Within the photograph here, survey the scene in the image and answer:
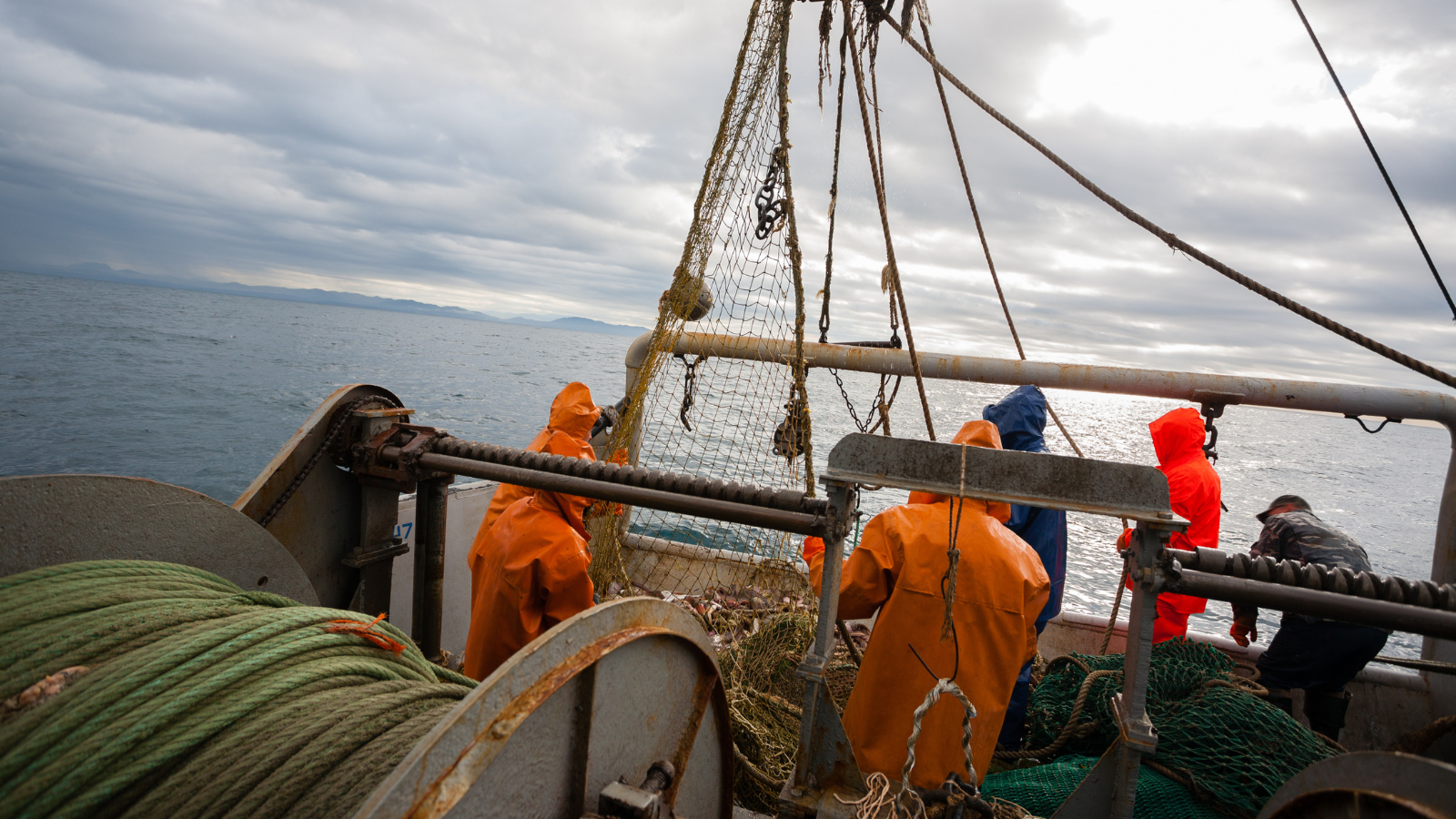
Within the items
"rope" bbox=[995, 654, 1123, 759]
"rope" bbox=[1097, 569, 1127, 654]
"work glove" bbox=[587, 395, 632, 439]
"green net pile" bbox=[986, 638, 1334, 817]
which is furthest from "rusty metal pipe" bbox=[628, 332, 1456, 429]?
"rope" bbox=[995, 654, 1123, 759]

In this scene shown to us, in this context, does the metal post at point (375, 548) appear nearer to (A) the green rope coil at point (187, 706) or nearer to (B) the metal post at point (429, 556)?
(B) the metal post at point (429, 556)

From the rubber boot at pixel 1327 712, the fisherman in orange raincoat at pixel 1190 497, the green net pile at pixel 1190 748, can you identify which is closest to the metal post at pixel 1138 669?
the green net pile at pixel 1190 748

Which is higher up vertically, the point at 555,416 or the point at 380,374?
Answer: the point at 555,416

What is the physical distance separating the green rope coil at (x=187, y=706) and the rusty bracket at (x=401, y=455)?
98cm

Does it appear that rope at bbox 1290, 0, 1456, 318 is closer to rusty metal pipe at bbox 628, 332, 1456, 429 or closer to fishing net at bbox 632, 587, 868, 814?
rusty metal pipe at bbox 628, 332, 1456, 429

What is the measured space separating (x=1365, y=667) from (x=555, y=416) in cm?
552

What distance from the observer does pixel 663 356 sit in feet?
15.3

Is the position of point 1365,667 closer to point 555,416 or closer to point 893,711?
point 893,711

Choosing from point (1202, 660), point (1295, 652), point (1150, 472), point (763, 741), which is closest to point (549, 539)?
point (763, 741)

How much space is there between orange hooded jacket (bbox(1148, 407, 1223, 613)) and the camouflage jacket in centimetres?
32

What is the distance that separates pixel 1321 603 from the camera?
63.2 inches

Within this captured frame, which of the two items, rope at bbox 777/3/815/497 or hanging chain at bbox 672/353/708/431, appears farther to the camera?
hanging chain at bbox 672/353/708/431

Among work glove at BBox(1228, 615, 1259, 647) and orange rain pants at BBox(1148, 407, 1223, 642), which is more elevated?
orange rain pants at BBox(1148, 407, 1223, 642)

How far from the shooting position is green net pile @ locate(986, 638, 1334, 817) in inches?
101
